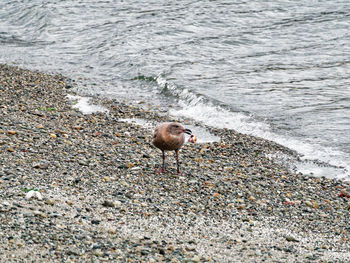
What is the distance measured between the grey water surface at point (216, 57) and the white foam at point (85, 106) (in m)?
1.32

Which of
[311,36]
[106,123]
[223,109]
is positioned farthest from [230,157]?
[311,36]

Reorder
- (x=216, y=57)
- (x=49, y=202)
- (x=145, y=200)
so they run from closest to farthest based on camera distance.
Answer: (x=49, y=202) < (x=145, y=200) < (x=216, y=57)

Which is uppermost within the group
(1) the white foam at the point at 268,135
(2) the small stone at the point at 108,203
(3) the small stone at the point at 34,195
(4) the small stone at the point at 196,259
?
(3) the small stone at the point at 34,195

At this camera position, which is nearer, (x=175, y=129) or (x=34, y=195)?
(x=34, y=195)

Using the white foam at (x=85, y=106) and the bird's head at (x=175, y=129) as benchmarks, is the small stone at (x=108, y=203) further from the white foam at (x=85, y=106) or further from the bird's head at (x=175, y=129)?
the white foam at (x=85, y=106)

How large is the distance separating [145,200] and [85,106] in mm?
7680

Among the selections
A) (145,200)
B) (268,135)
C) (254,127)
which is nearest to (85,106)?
(254,127)

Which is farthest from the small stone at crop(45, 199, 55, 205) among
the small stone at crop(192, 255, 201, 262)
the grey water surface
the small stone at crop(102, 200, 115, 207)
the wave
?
the grey water surface

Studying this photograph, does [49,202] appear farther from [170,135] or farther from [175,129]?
[175,129]

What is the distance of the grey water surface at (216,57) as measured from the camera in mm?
16641

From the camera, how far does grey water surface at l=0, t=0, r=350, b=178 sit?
16641 millimetres

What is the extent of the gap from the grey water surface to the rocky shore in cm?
242

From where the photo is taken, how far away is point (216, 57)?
23.4 meters

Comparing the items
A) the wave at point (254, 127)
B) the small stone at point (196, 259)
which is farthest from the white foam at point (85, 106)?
the small stone at point (196, 259)
